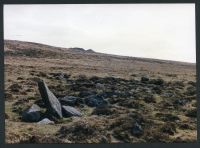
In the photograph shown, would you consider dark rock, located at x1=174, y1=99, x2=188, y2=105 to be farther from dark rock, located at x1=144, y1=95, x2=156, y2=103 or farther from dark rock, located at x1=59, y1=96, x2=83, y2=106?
dark rock, located at x1=59, y1=96, x2=83, y2=106

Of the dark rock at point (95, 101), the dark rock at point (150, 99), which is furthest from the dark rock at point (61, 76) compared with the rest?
the dark rock at point (150, 99)

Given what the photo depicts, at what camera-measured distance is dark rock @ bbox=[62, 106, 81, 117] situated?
21.2m

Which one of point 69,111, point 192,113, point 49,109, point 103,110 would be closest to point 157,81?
point 192,113

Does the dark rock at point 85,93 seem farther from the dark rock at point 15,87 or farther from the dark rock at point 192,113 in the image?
the dark rock at point 192,113

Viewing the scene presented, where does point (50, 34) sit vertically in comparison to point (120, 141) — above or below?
above

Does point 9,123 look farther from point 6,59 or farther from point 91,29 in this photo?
point 91,29

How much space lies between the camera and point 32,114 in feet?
69.2

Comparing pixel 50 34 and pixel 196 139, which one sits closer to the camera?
pixel 196 139

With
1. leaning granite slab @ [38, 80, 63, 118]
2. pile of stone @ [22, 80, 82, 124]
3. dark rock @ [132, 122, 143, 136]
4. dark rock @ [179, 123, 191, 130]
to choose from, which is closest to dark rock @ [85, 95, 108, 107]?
pile of stone @ [22, 80, 82, 124]

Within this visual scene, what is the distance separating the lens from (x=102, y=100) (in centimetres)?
2198

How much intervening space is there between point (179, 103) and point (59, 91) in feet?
17.6

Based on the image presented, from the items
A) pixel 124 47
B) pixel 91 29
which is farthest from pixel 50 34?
pixel 124 47

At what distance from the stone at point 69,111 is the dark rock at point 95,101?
0.69m

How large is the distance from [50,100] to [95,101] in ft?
6.65
